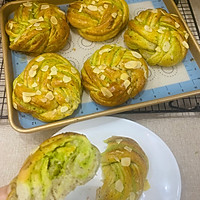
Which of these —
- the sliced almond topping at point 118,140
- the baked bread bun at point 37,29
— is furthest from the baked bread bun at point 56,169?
the baked bread bun at point 37,29

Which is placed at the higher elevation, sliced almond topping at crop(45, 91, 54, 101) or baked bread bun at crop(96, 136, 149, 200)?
sliced almond topping at crop(45, 91, 54, 101)

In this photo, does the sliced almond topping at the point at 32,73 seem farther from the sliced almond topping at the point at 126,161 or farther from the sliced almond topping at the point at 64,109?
the sliced almond topping at the point at 126,161

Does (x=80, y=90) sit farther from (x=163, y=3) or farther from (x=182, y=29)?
(x=163, y=3)

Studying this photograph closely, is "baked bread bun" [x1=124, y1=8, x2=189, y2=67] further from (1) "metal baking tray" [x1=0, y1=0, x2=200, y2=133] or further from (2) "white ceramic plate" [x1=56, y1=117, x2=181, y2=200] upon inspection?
(2) "white ceramic plate" [x1=56, y1=117, x2=181, y2=200]

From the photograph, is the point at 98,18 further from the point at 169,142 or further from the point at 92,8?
the point at 169,142

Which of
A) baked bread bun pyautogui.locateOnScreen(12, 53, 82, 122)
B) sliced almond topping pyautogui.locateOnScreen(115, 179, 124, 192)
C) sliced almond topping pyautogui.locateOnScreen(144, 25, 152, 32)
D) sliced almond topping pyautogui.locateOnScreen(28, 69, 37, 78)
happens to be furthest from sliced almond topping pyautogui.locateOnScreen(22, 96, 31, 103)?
sliced almond topping pyautogui.locateOnScreen(144, 25, 152, 32)

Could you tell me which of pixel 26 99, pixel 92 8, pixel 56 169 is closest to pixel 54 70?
pixel 26 99
